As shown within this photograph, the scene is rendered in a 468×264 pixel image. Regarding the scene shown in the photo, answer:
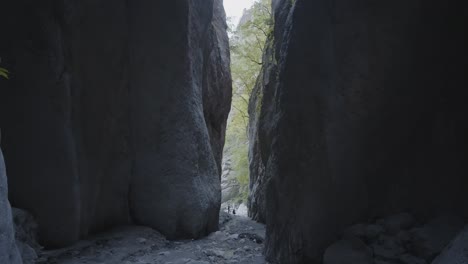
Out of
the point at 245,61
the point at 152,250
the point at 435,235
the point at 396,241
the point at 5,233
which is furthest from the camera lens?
the point at 245,61

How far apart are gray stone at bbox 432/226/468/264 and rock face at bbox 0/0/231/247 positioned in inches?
201

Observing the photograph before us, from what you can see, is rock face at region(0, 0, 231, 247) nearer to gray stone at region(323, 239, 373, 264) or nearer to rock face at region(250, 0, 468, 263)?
rock face at region(250, 0, 468, 263)

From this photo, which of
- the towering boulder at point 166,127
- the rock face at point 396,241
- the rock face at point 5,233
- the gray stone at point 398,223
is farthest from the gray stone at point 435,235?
the towering boulder at point 166,127

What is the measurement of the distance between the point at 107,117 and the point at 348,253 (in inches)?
189

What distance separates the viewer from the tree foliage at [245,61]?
49.2 feet

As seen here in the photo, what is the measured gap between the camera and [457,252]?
304 cm

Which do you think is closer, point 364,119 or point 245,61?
point 364,119

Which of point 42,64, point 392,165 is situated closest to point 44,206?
point 42,64

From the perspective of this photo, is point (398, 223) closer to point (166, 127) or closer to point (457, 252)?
point (457, 252)

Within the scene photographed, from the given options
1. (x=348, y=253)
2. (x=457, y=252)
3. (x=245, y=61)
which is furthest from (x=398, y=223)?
(x=245, y=61)

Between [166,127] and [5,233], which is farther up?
[166,127]

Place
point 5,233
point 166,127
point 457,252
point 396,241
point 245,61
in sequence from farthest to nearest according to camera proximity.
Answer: point 245,61 → point 166,127 → point 396,241 → point 457,252 → point 5,233

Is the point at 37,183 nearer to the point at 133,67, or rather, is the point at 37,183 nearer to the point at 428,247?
the point at 133,67

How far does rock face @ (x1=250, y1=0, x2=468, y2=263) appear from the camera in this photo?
404 centimetres
